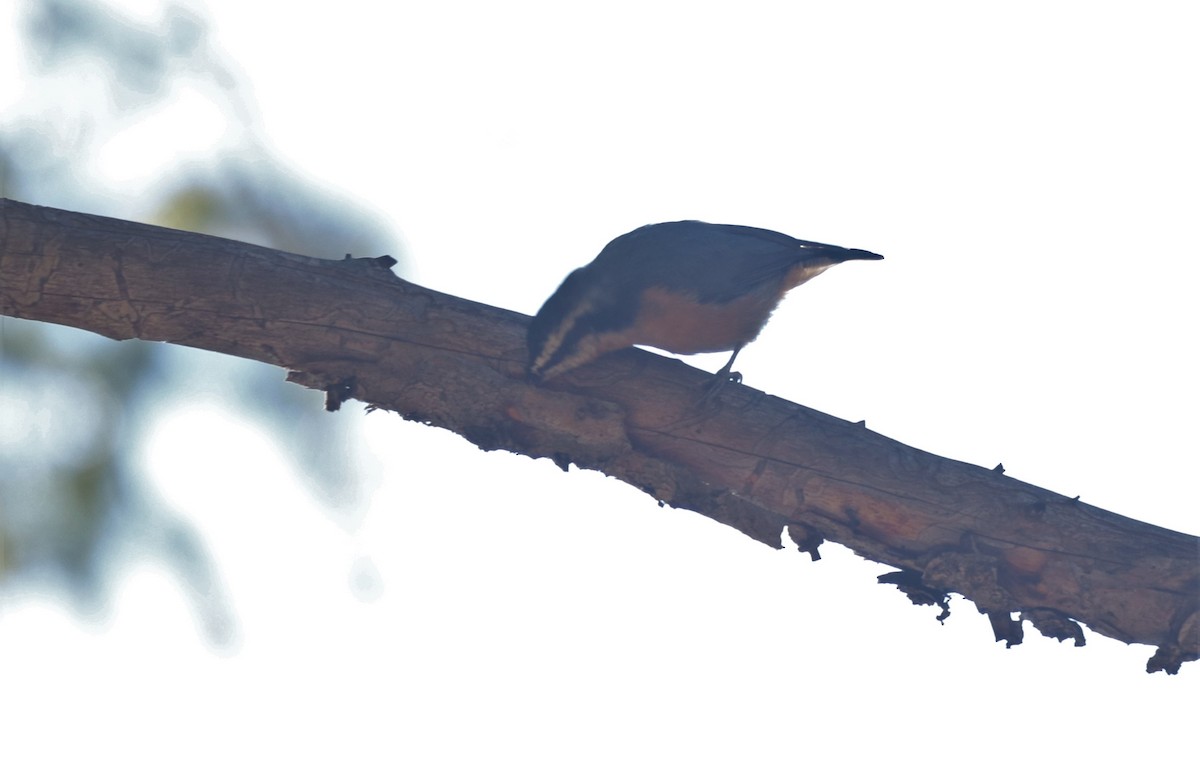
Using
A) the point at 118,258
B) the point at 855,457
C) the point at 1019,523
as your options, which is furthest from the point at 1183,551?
the point at 118,258

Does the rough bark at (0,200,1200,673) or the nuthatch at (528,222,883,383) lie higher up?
the nuthatch at (528,222,883,383)

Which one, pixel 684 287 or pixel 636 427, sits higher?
pixel 684 287

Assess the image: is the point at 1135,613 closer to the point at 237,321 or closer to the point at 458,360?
the point at 458,360

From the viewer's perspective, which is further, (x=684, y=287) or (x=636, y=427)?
(x=684, y=287)

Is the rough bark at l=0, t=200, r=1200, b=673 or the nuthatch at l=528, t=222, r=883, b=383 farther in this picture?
the nuthatch at l=528, t=222, r=883, b=383
